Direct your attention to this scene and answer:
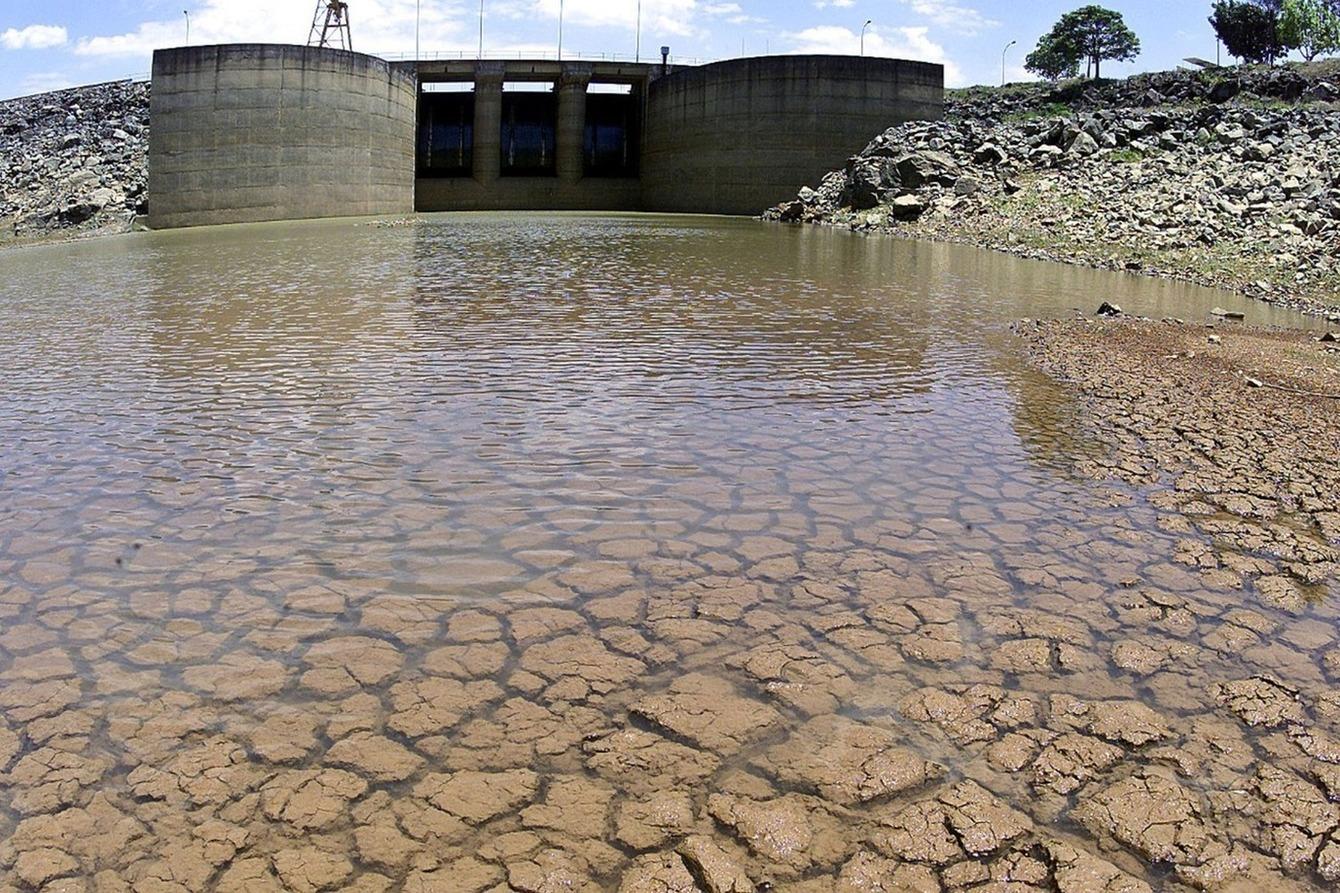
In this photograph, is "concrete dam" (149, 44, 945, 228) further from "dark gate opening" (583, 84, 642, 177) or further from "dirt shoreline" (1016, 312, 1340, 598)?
"dirt shoreline" (1016, 312, 1340, 598)

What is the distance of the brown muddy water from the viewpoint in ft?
9.71

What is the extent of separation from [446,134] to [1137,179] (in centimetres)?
2682

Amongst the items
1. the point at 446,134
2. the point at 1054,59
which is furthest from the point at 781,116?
the point at 1054,59

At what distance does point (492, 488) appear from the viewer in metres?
5.85

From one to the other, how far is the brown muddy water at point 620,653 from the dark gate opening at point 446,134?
121ft

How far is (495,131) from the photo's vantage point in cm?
4253

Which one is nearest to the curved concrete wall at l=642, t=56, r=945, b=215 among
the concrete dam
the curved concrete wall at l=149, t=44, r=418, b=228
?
the concrete dam

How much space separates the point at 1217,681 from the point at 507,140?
141 feet

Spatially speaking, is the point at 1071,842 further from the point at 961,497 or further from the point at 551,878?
the point at 961,497

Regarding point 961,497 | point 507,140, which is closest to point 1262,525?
point 961,497

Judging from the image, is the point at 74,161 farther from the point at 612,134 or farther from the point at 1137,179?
the point at 1137,179

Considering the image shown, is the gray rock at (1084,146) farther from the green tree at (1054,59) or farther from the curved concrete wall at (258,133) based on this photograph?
the green tree at (1054,59)

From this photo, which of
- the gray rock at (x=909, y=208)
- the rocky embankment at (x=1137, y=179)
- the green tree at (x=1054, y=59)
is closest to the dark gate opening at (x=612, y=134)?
the rocky embankment at (x=1137, y=179)

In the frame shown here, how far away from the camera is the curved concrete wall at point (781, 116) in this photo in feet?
130
